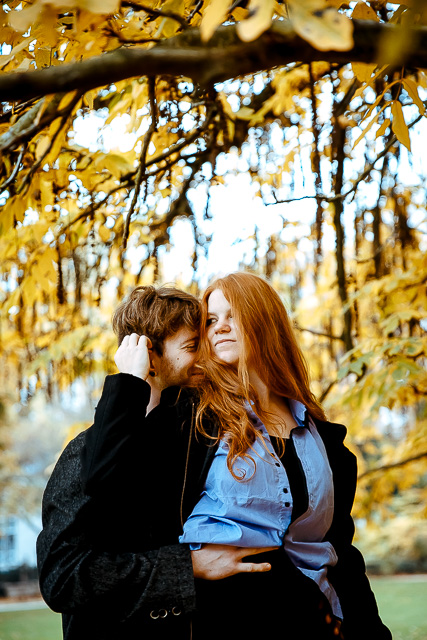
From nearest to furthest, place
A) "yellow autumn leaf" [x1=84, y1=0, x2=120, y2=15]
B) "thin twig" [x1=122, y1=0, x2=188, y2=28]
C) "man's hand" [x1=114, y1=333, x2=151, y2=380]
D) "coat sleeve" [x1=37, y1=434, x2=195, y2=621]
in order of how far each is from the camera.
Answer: "yellow autumn leaf" [x1=84, y1=0, x2=120, y2=15] → "thin twig" [x1=122, y1=0, x2=188, y2=28] → "coat sleeve" [x1=37, y1=434, x2=195, y2=621] → "man's hand" [x1=114, y1=333, x2=151, y2=380]

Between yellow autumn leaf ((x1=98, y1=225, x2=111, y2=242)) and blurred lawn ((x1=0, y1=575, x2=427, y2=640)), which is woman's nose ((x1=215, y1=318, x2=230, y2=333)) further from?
blurred lawn ((x1=0, y1=575, x2=427, y2=640))

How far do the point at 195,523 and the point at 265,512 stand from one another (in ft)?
0.60

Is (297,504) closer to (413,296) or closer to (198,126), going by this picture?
(198,126)

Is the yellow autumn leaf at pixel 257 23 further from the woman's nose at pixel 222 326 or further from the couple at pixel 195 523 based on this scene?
the woman's nose at pixel 222 326

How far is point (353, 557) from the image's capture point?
1.88 metres

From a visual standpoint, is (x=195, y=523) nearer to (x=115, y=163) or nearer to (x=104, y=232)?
(x=115, y=163)

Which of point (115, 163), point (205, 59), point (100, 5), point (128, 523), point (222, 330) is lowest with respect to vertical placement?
point (128, 523)

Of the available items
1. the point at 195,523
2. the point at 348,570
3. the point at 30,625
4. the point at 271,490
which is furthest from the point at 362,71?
the point at 30,625

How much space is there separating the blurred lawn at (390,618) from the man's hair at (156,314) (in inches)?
272

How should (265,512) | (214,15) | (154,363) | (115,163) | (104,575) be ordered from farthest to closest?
(115,163) → (154,363) → (265,512) → (104,575) → (214,15)

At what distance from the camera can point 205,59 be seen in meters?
0.94

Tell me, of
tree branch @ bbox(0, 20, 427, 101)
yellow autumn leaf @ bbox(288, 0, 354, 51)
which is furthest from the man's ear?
yellow autumn leaf @ bbox(288, 0, 354, 51)

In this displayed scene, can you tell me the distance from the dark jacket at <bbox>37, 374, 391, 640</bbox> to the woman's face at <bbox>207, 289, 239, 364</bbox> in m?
0.23

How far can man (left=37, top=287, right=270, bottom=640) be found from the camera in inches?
62.2
